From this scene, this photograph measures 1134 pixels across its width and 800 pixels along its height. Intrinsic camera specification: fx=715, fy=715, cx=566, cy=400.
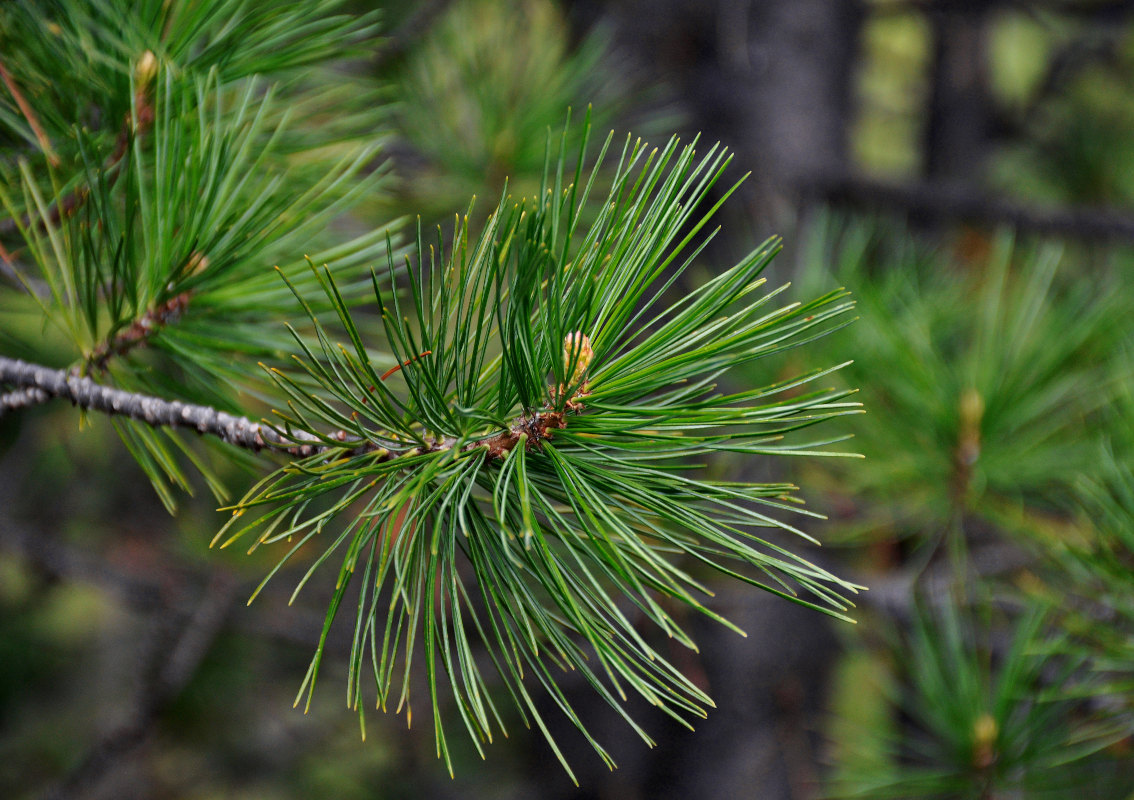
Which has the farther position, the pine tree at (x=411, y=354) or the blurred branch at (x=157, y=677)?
the blurred branch at (x=157, y=677)

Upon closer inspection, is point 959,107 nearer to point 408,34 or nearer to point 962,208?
point 962,208

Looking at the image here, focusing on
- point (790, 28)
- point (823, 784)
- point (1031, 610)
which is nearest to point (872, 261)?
point (790, 28)

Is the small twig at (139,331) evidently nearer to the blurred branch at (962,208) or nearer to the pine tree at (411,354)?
the pine tree at (411,354)

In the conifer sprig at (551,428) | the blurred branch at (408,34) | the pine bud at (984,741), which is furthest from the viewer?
the blurred branch at (408,34)

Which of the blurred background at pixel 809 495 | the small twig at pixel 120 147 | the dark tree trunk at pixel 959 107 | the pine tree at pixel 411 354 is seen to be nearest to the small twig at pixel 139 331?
the pine tree at pixel 411 354

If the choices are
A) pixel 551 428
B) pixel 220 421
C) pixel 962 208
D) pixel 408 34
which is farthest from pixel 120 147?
pixel 962 208

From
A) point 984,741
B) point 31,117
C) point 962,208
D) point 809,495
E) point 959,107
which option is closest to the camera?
point 31,117

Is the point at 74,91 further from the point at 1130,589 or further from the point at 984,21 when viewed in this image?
the point at 984,21

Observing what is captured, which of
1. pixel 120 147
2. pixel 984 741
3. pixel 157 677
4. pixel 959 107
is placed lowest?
pixel 157 677

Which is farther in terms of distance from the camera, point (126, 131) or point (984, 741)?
point (984, 741)
